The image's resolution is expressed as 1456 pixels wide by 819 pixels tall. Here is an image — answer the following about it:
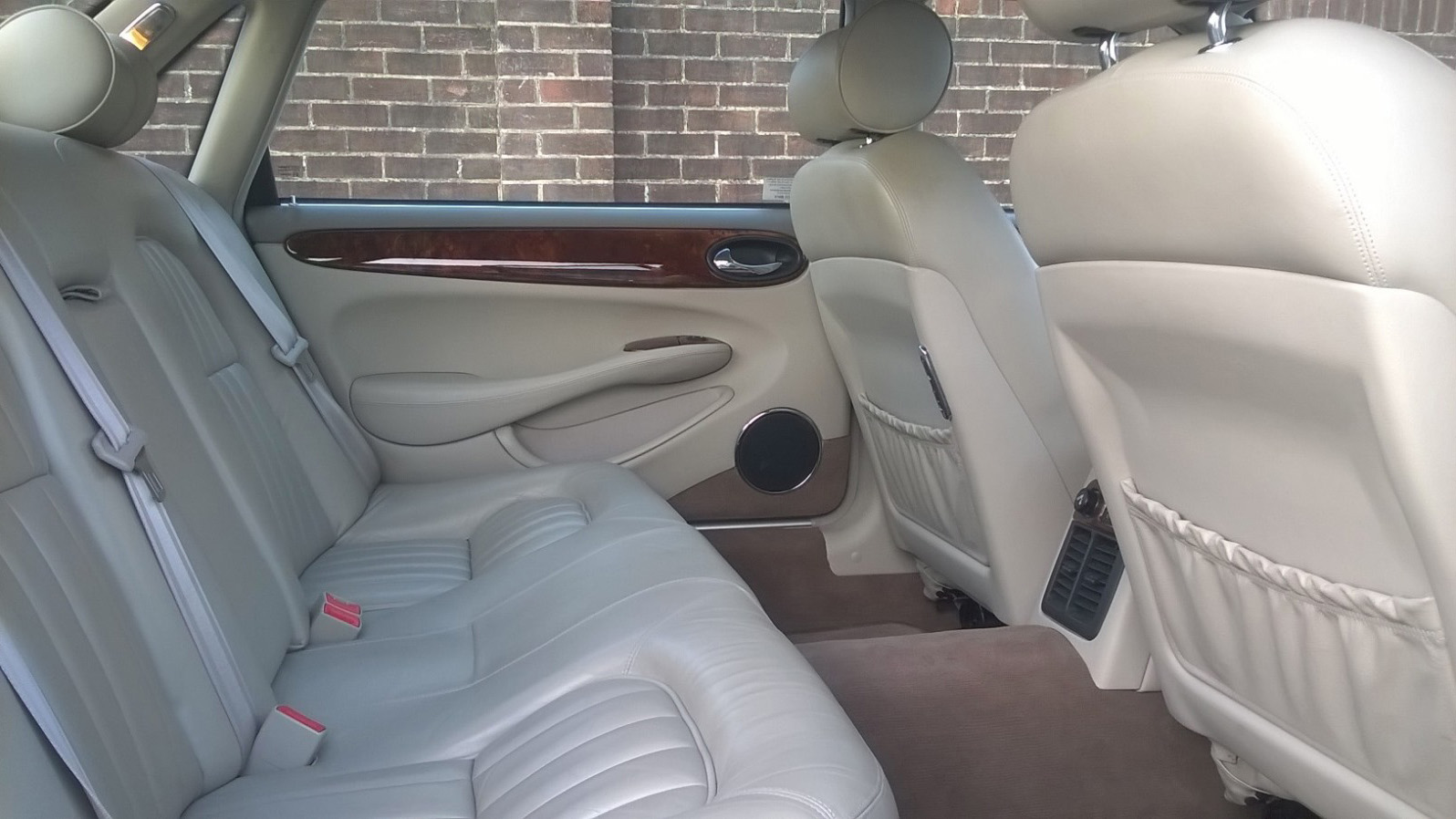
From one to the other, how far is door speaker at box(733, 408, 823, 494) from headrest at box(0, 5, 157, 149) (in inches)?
50.1

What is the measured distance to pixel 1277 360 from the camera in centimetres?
100

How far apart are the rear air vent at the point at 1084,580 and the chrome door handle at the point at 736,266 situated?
0.92 metres

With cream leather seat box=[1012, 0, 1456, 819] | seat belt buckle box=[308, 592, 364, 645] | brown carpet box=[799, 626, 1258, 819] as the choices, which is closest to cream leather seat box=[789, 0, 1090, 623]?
brown carpet box=[799, 626, 1258, 819]

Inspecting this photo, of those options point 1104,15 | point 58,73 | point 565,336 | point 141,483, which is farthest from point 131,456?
point 565,336

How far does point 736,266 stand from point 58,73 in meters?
1.24

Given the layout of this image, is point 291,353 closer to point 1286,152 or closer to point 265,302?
point 265,302

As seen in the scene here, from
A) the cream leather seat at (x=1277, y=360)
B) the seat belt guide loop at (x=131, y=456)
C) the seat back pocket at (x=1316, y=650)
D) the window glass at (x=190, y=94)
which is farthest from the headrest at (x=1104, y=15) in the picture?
the window glass at (x=190, y=94)

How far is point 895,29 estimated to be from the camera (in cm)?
179

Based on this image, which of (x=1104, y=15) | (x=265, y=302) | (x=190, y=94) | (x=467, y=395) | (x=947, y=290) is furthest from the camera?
(x=467, y=395)

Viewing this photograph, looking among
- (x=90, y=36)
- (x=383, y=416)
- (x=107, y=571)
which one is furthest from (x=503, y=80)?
(x=107, y=571)

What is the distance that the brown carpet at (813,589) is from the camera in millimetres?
2408

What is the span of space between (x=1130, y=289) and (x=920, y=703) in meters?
0.67

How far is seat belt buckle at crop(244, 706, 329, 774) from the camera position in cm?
129

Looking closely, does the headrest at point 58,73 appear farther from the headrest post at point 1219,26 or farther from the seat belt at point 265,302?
the headrest post at point 1219,26
